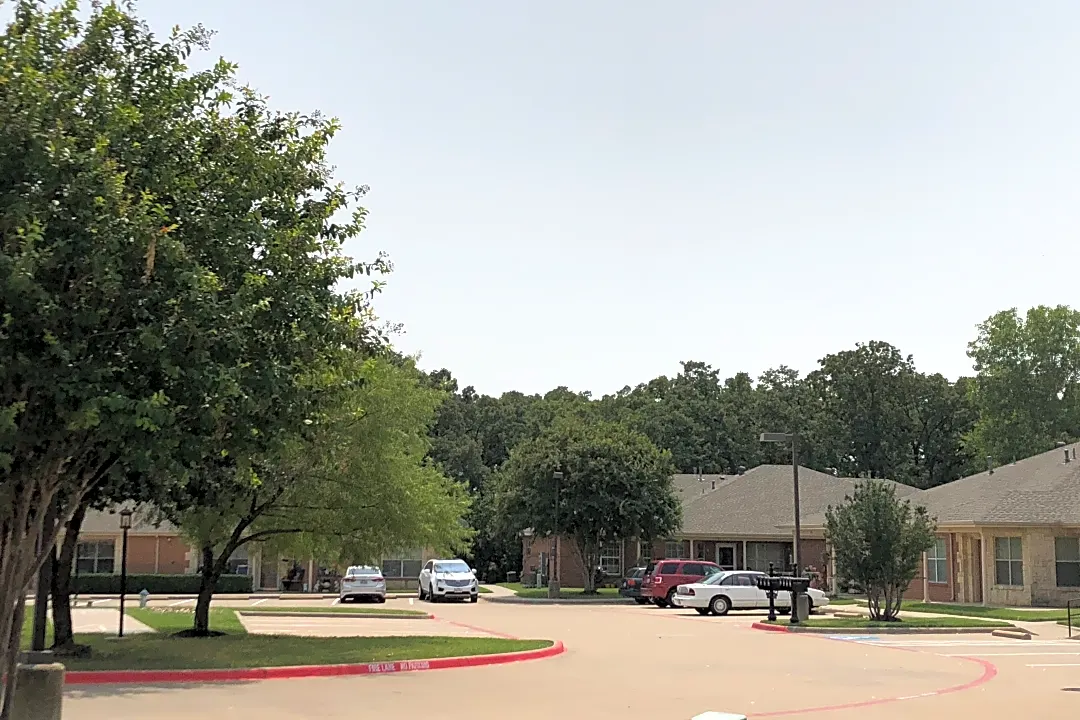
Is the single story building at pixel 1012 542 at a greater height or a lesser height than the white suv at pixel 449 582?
greater

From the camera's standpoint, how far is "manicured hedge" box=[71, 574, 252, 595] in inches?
2013


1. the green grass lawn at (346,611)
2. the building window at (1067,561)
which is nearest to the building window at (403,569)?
the green grass lawn at (346,611)

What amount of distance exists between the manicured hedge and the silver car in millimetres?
9281

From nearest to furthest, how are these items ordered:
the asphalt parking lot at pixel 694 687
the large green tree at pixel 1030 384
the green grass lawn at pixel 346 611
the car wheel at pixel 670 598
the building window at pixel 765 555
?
the asphalt parking lot at pixel 694 687
the green grass lawn at pixel 346 611
the car wheel at pixel 670 598
the building window at pixel 765 555
the large green tree at pixel 1030 384

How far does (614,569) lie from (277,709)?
4805cm

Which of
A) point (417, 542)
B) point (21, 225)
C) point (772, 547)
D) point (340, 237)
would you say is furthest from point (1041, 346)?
point (21, 225)

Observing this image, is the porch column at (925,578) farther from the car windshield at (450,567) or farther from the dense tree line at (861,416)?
the dense tree line at (861,416)

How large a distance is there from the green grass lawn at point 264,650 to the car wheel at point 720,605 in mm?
16614

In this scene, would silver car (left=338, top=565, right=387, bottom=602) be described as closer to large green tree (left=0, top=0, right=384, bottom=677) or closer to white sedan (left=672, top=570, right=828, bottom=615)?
white sedan (left=672, top=570, right=828, bottom=615)

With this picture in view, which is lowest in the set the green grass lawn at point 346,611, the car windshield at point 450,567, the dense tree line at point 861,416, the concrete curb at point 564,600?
the concrete curb at point 564,600

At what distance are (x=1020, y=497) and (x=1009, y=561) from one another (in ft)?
8.07

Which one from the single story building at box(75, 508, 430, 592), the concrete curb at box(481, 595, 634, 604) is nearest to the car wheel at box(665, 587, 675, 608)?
the concrete curb at box(481, 595, 634, 604)

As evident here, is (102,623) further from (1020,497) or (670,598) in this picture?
(1020,497)

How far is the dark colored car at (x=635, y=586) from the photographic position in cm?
4698
